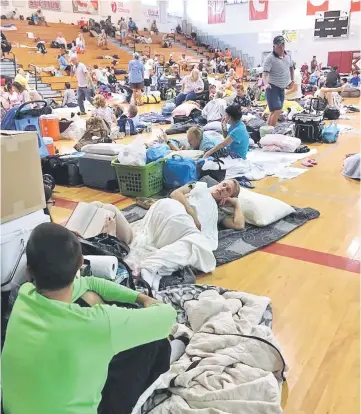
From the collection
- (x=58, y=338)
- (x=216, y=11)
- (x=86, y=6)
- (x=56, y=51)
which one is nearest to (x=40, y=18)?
(x=56, y=51)

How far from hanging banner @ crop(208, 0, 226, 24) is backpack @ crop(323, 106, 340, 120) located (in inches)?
566

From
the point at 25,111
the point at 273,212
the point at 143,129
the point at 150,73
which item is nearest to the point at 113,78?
the point at 150,73

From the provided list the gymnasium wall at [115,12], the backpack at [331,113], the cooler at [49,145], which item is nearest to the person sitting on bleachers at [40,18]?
the gymnasium wall at [115,12]

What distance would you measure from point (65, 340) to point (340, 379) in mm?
1237

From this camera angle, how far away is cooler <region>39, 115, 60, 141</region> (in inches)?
272

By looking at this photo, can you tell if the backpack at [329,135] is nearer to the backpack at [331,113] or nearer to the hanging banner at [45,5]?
the backpack at [331,113]

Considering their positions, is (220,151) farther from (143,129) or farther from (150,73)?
(150,73)

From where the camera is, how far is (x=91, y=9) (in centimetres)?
1877

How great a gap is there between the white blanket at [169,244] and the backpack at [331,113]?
649 cm

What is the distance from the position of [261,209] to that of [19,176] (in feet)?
7.11

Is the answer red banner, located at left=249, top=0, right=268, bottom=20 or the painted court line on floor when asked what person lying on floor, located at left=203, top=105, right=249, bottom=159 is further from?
red banner, located at left=249, top=0, right=268, bottom=20

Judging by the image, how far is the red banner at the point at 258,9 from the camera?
19.6 m

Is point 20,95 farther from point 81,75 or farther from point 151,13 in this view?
point 151,13

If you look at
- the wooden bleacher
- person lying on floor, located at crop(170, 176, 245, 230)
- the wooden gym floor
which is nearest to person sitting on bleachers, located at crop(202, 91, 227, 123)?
the wooden gym floor
